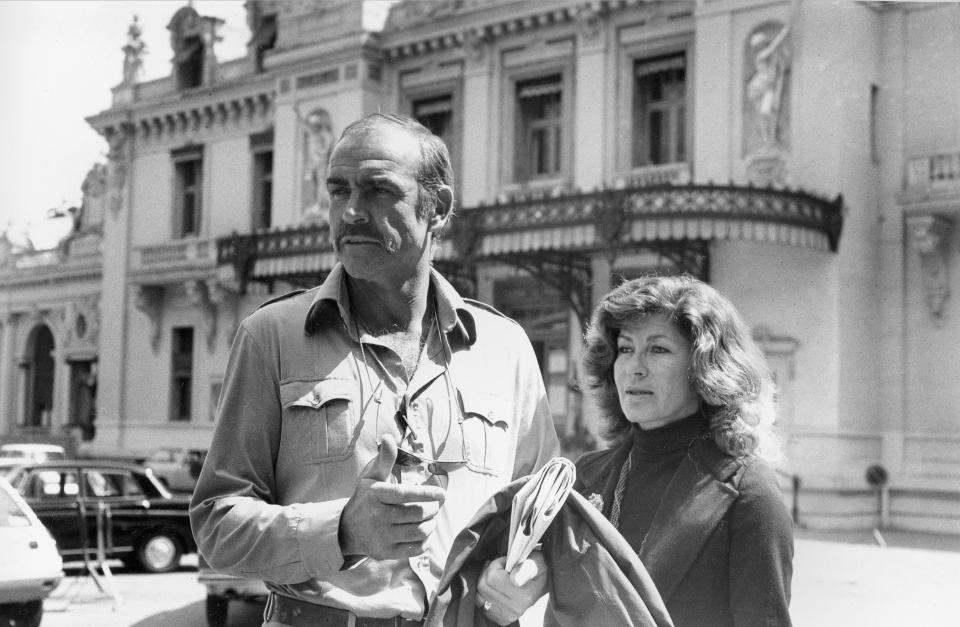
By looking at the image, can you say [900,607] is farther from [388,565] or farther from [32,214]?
[388,565]

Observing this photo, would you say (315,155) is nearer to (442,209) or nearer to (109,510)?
(109,510)

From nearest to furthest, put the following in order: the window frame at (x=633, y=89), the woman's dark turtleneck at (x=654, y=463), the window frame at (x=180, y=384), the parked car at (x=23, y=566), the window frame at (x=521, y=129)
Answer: the woman's dark turtleneck at (x=654, y=463)
the parked car at (x=23, y=566)
the window frame at (x=633, y=89)
the window frame at (x=521, y=129)
the window frame at (x=180, y=384)

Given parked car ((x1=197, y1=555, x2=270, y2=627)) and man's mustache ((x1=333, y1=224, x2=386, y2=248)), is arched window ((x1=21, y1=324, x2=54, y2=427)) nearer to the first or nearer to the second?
parked car ((x1=197, y1=555, x2=270, y2=627))

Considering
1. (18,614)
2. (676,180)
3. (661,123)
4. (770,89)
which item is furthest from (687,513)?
(661,123)

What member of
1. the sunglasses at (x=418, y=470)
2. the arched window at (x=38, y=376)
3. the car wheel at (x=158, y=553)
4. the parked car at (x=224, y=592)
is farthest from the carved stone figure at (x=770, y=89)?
the arched window at (x=38, y=376)

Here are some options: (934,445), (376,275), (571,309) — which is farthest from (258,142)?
(376,275)

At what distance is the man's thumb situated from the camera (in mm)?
2072

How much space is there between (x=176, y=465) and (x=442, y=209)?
79.6 feet

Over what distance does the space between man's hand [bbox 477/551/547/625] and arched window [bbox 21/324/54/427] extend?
30.8 m

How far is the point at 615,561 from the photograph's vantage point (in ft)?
8.20

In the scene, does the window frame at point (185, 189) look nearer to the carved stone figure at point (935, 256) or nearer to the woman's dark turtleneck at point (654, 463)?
the carved stone figure at point (935, 256)

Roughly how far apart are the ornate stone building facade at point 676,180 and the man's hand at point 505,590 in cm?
1161

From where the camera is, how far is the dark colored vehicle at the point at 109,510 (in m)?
12.3

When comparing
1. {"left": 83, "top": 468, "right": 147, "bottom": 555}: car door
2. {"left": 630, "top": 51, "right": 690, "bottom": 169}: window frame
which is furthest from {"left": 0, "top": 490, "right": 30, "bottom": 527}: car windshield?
{"left": 630, "top": 51, "right": 690, "bottom": 169}: window frame
